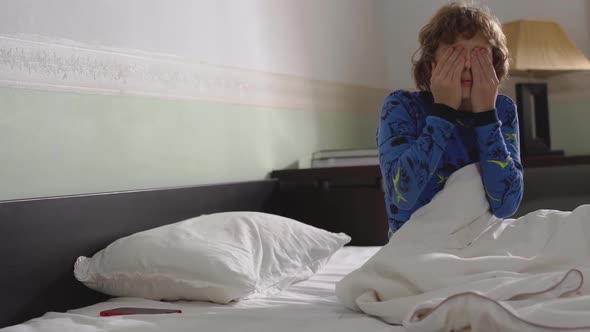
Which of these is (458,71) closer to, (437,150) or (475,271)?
(437,150)

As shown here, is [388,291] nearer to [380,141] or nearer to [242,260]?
[380,141]

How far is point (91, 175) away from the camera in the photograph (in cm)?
180

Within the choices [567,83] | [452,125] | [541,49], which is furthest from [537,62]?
[452,125]

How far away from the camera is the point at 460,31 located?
145 centimetres

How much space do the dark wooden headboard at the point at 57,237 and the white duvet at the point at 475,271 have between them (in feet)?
2.40

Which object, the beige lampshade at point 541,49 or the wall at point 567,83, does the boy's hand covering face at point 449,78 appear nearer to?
the beige lampshade at point 541,49

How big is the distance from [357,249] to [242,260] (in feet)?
2.18

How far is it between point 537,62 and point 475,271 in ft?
5.70

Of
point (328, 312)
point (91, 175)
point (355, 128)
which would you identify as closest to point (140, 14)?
point (91, 175)

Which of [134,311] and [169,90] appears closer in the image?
[134,311]

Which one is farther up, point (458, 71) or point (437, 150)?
point (458, 71)

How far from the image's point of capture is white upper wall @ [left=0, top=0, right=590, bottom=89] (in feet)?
→ 5.91

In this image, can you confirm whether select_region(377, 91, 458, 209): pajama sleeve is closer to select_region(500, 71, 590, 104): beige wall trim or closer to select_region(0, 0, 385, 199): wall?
select_region(0, 0, 385, 199): wall

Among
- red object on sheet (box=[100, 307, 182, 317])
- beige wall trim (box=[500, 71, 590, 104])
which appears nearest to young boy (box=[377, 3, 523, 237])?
red object on sheet (box=[100, 307, 182, 317])
